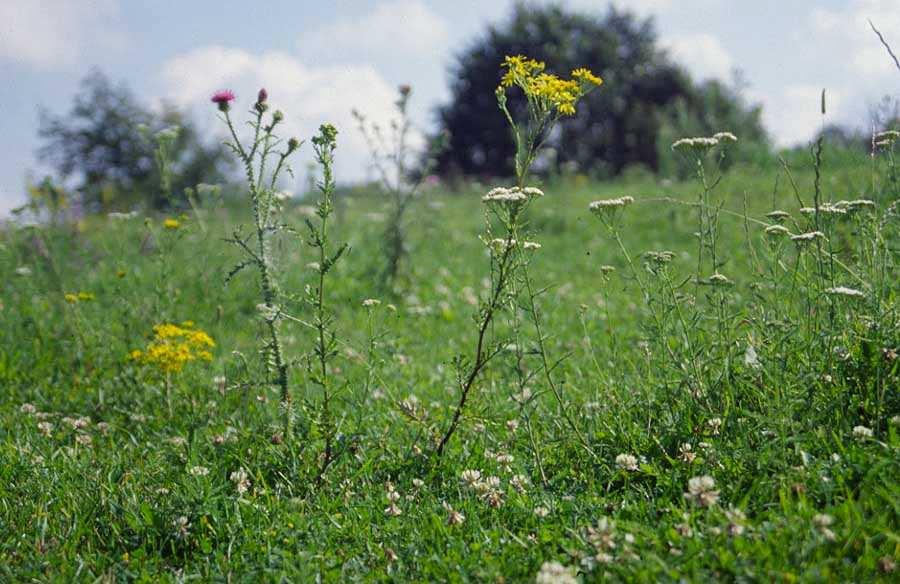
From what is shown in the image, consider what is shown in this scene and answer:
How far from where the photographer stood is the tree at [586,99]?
26547mm

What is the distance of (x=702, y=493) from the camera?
227cm

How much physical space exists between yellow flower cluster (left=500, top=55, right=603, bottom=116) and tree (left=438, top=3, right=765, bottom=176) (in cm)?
2367

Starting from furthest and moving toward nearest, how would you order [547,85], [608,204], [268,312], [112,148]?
[112,148], [608,204], [268,312], [547,85]

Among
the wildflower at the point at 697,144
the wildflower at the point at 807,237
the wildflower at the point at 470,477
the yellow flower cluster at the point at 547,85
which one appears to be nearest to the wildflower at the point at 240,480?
the wildflower at the point at 470,477

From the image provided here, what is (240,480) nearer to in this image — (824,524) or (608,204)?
(608,204)

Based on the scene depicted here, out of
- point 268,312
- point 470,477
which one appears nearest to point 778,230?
point 470,477

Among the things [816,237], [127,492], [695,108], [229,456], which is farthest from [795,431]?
[695,108]

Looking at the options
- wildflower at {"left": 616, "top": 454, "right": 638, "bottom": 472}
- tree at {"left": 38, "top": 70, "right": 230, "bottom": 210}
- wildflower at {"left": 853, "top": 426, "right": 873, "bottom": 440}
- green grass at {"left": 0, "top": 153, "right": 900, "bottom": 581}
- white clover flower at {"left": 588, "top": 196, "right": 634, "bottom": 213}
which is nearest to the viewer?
green grass at {"left": 0, "top": 153, "right": 900, "bottom": 581}

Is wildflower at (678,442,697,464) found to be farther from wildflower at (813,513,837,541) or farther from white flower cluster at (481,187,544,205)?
white flower cluster at (481,187,544,205)

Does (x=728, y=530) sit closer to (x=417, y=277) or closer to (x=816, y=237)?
(x=816, y=237)

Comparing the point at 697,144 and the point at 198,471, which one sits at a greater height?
the point at 697,144

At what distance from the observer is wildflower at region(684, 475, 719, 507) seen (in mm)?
2242

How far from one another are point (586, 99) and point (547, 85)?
24.7m

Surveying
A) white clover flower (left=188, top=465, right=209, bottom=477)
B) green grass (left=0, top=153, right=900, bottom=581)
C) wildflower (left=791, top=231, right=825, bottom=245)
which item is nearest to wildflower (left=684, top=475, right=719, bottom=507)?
green grass (left=0, top=153, right=900, bottom=581)
